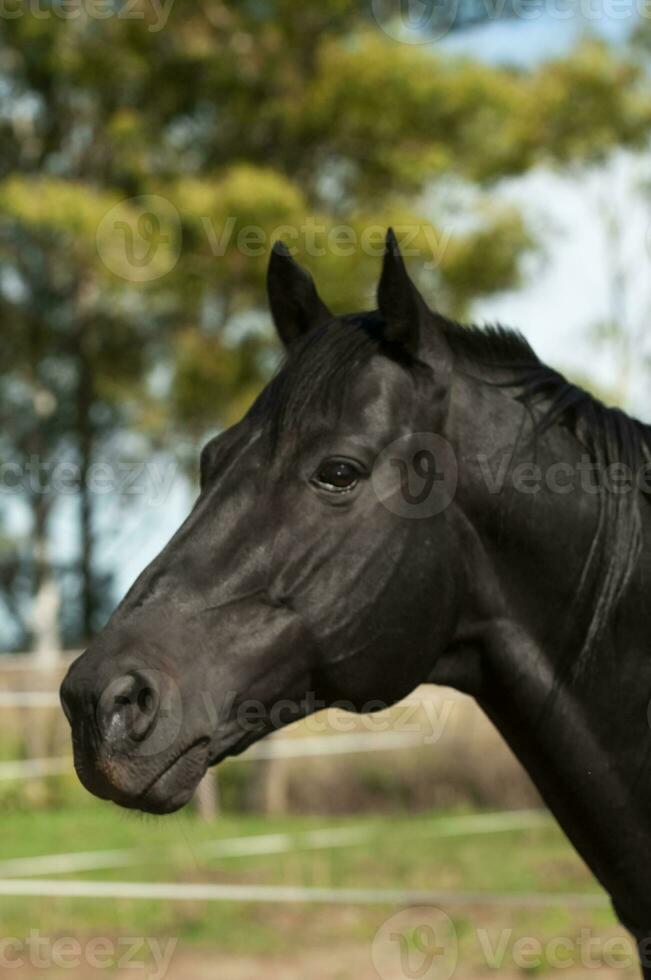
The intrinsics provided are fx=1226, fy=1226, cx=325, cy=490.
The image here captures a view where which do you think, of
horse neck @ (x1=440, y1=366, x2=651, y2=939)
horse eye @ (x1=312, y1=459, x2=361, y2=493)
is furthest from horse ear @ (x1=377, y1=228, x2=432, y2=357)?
horse eye @ (x1=312, y1=459, x2=361, y2=493)

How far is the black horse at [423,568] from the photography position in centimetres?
178

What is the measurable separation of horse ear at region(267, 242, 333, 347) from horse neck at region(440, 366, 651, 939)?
1.08 feet

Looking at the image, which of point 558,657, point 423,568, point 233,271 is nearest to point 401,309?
point 423,568

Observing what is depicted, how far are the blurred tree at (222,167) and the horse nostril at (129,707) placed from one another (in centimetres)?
827

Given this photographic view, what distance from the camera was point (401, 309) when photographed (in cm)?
191

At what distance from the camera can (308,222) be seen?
10.1 metres

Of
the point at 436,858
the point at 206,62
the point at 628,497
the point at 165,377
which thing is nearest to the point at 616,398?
the point at 165,377

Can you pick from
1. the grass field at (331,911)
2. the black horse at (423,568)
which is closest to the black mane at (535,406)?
the black horse at (423,568)

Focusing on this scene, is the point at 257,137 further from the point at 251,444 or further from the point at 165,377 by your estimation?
the point at 251,444

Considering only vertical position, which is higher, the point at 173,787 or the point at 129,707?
the point at 129,707

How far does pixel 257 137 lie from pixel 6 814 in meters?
6.59

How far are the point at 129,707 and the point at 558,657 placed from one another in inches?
26.6

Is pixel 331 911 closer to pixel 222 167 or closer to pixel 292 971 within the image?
pixel 292 971

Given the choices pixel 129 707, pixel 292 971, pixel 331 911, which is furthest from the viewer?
pixel 331 911
